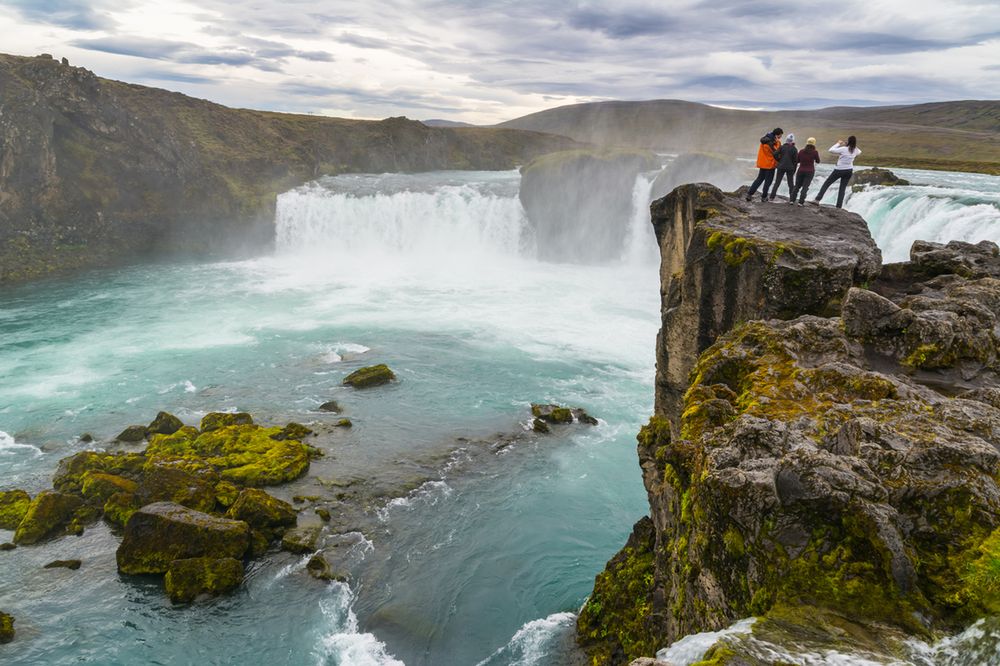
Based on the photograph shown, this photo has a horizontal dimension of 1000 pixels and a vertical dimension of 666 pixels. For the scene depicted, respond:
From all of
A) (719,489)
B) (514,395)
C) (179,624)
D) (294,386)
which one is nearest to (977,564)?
(719,489)

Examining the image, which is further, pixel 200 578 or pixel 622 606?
pixel 200 578

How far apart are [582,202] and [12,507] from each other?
176ft

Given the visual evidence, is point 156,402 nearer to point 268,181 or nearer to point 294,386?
point 294,386

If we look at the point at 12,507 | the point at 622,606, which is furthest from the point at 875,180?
the point at 12,507

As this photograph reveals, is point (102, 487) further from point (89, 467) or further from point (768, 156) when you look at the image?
point (768, 156)

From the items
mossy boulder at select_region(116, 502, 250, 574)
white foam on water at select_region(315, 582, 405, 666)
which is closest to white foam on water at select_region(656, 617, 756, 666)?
white foam on water at select_region(315, 582, 405, 666)

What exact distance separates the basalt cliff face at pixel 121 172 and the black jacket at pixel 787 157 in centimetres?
5910

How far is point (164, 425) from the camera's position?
84.8ft

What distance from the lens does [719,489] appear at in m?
6.95

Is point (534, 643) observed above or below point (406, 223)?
below

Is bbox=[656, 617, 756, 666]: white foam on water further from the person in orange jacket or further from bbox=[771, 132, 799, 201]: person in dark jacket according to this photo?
bbox=[771, 132, 799, 201]: person in dark jacket

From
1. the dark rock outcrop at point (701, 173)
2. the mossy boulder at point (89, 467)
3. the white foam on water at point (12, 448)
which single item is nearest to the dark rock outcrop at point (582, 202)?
the dark rock outcrop at point (701, 173)

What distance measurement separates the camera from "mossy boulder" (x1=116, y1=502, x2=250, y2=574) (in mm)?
18125

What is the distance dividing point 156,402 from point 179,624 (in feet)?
50.8
